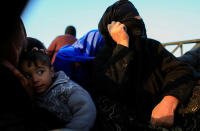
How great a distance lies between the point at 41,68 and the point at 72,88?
0.26 m

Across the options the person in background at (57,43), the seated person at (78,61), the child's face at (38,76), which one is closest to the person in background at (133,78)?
the seated person at (78,61)

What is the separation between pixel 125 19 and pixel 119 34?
200mm

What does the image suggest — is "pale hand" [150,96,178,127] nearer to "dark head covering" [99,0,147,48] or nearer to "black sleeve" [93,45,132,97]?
"black sleeve" [93,45,132,97]

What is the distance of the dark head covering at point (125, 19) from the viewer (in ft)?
5.76

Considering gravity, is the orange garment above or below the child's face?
below

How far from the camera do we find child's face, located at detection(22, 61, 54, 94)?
4.30 feet

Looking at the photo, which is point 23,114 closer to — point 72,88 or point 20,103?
point 20,103

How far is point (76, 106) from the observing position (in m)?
1.23

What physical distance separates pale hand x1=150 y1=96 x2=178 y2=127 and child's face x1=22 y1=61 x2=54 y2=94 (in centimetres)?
76

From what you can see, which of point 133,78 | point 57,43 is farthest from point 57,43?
point 133,78

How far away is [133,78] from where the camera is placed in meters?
1.64

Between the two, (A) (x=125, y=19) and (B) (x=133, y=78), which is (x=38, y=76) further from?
(A) (x=125, y=19)

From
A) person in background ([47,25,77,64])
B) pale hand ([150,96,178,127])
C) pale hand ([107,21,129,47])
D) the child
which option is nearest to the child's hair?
the child

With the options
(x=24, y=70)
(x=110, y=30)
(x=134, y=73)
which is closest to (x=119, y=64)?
(x=134, y=73)
